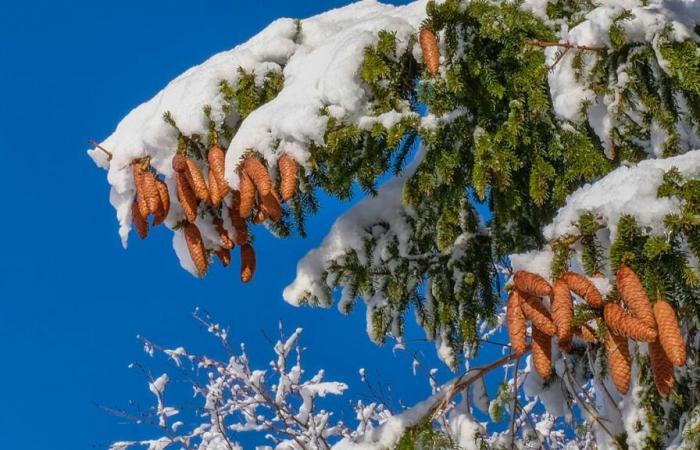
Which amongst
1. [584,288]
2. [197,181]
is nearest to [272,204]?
[197,181]

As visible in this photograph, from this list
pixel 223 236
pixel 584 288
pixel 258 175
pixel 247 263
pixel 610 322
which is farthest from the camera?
pixel 247 263

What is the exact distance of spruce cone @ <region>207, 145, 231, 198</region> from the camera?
369cm

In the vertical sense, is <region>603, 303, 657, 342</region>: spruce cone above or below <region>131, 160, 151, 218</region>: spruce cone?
below

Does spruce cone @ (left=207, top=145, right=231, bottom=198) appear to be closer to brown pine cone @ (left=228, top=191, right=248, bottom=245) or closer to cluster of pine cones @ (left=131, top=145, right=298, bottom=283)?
cluster of pine cones @ (left=131, top=145, right=298, bottom=283)

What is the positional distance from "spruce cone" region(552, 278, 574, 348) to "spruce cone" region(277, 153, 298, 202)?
5.09 feet

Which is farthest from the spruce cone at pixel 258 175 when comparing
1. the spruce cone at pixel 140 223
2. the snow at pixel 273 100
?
the spruce cone at pixel 140 223

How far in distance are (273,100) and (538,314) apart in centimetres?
200

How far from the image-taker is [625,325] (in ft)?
6.75

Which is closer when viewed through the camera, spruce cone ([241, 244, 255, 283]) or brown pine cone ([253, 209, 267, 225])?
brown pine cone ([253, 209, 267, 225])

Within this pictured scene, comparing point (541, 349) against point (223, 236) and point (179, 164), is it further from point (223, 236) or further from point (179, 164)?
point (223, 236)

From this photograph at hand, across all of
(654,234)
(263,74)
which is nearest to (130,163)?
(263,74)

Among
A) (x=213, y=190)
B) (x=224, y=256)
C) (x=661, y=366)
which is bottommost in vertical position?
(x=661, y=366)

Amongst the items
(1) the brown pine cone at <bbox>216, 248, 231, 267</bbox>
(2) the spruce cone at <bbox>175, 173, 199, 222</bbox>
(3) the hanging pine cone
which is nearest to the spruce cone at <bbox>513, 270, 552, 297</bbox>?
(2) the spruce cone at <bbox>175, 173, 199, 222</bbox>

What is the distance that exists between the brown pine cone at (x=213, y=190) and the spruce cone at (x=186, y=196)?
0.11m
